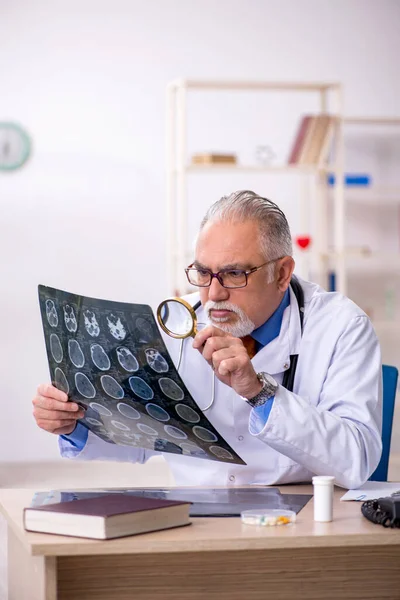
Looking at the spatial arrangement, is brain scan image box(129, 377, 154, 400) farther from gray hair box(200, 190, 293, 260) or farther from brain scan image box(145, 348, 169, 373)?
gray hair box(200, 190, 293, 260)

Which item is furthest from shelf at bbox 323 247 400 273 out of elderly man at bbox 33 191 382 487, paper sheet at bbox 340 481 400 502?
paper sheet at bbox 340 481 400 502

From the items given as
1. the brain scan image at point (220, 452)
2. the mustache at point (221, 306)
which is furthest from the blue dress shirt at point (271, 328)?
the brain scan image at point (220, 452)

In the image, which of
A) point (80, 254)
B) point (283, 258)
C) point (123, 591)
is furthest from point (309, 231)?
point (123, 591)

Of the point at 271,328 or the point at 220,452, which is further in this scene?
the point at 271,328

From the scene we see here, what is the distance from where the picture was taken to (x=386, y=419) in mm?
2143

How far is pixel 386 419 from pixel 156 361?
83cm

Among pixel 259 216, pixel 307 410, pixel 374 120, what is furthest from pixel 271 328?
pixel 374 120

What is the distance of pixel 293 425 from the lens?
5.34ft

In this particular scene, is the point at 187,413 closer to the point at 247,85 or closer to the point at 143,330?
the point at 143,330

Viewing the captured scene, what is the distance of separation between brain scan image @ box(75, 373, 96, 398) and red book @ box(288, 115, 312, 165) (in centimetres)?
339

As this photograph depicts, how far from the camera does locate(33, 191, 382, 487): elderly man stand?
1.71 m

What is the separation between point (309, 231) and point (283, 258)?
3.49 metres

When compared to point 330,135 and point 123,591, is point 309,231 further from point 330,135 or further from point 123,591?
point 123,591

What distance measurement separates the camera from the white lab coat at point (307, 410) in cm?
166
